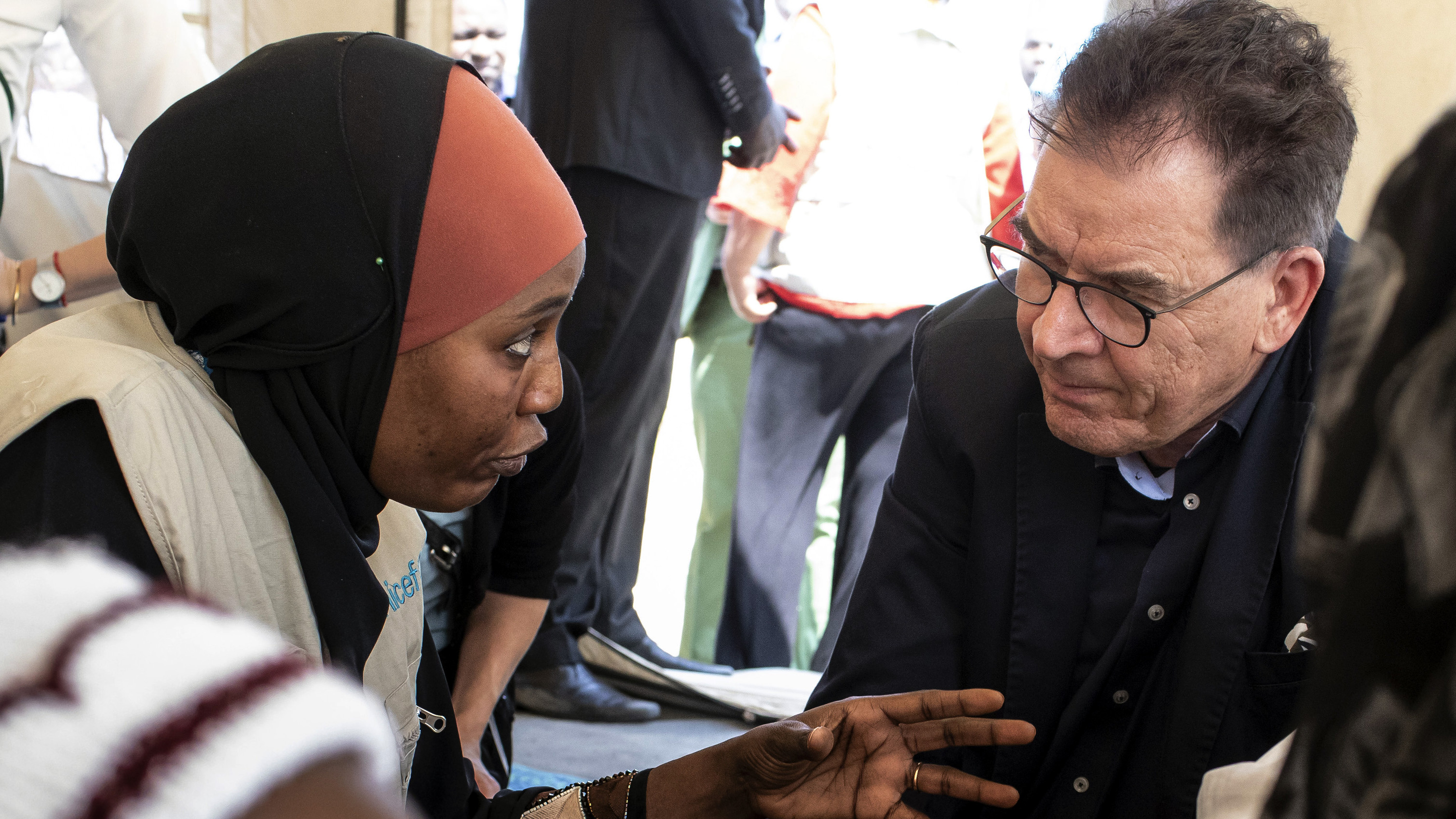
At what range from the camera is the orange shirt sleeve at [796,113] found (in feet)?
9.22

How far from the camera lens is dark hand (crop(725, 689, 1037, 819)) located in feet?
4.02

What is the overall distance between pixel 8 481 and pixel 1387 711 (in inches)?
41.8

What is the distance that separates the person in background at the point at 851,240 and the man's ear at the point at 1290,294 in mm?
1562

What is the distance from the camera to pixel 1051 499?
1396mm

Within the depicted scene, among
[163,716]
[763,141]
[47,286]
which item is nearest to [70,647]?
[163,716]

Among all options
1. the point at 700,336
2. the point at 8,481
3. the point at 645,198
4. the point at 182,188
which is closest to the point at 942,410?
the point at 182,188

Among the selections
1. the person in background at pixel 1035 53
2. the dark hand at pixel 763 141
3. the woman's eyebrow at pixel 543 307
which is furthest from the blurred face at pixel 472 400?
the person in background at pixel 1035 53

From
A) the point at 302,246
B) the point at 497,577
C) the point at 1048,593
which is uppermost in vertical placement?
the point at 302,246

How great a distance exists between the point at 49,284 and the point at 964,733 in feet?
5.79

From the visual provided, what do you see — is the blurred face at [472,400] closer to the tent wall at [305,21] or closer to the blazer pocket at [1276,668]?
the blazer pocket at [1276,668]

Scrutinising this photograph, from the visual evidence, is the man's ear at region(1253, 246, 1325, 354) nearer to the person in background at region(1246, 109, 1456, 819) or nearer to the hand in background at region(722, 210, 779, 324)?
the person in background at region(1246, 109, 1456, 819)

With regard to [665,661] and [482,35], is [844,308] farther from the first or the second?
[482,35]

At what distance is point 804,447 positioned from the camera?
296cm

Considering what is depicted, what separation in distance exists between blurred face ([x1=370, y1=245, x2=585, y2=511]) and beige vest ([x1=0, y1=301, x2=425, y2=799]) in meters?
0.14
